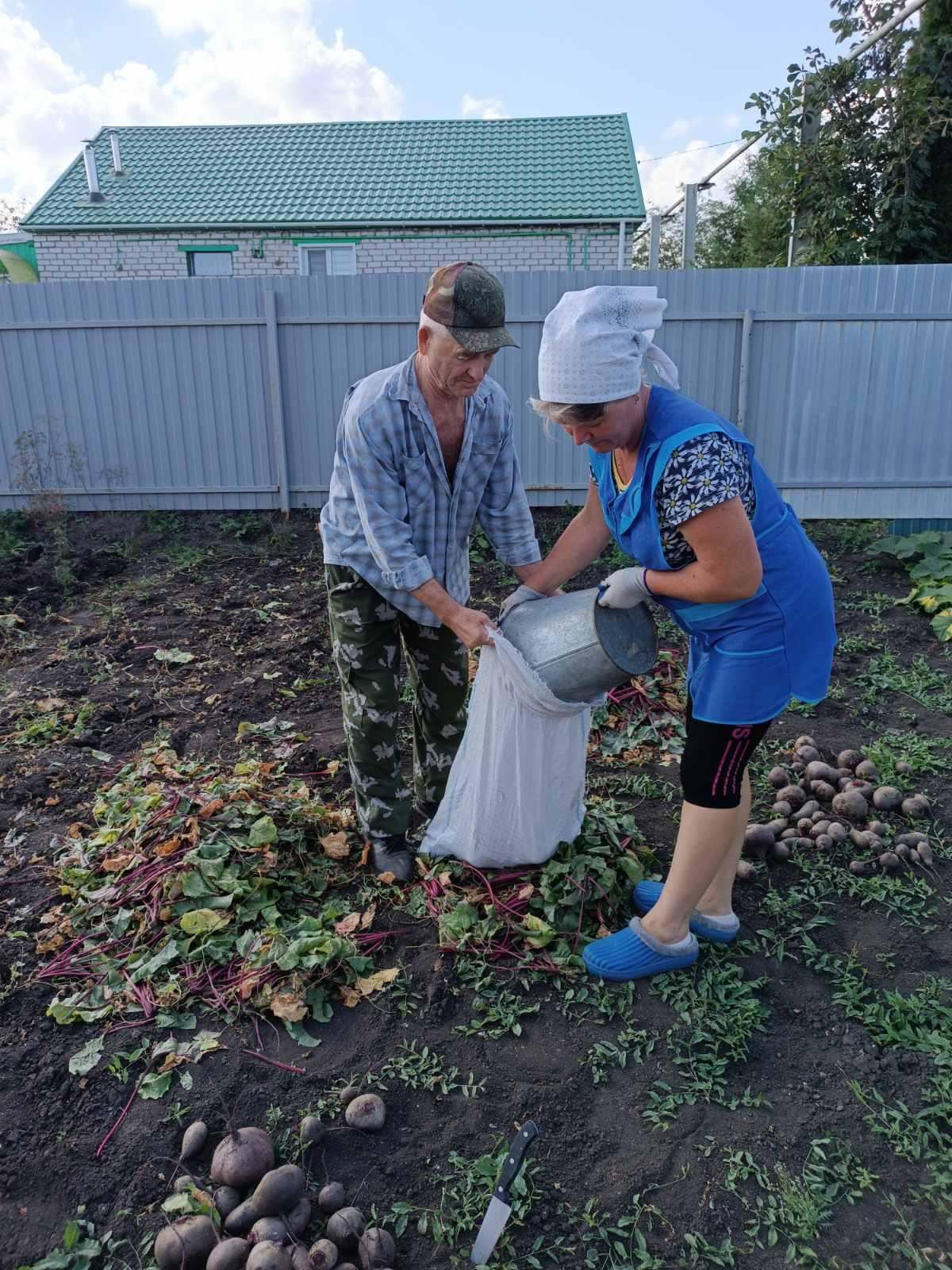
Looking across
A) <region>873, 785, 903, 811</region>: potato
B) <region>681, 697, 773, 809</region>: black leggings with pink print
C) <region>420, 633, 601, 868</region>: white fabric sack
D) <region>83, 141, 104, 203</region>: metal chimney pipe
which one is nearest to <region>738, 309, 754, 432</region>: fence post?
<region>873, 785, 903, 811</region>: potato

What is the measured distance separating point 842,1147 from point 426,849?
1.28 m

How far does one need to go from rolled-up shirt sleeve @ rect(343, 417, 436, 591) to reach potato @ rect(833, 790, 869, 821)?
5.65ft

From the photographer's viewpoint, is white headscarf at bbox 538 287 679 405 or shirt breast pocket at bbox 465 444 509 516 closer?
white headscarf at bbox 538 287 679 405

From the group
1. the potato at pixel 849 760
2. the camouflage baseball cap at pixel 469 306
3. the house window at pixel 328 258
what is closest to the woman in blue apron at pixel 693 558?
the camouflage baseball cap at pixel 469 306

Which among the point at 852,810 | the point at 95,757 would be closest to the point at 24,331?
the point at 95,757

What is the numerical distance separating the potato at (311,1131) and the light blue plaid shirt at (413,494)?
124 centimetres

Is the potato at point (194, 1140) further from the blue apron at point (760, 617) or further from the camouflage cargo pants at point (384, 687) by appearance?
the blue apron at point (760, 617)

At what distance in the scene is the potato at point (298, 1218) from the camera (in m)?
1.61

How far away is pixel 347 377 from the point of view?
709cm

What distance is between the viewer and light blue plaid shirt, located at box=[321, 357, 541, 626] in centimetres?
228

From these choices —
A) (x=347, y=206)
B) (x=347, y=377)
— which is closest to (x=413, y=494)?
(x=347, y=377)

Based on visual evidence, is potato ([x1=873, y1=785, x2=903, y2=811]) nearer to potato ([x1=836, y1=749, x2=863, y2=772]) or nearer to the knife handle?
potato ([x1=836, y1=749, x2=863, y2=772])

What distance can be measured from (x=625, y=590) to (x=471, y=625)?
1.44 feet

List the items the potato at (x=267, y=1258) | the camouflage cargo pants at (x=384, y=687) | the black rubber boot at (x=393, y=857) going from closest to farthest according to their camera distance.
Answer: the potato at (x=267, y=1258) → the camouflage cargo pants at (x=384, y=687) → the black rubber boot at (x=393, y=857)
